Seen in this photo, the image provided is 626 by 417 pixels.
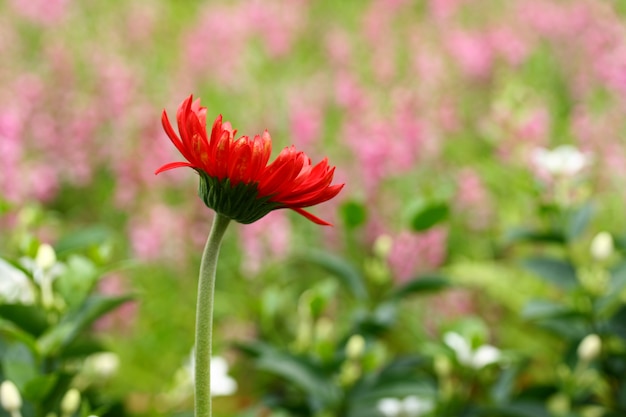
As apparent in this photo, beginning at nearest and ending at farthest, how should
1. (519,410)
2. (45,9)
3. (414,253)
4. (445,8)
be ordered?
(519,410), (414,253), (45,9), (445,8)

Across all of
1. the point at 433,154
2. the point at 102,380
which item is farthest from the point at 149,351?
the point at 433,154

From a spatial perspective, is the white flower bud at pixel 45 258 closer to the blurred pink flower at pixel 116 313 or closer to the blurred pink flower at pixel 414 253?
the blurred pink flower at pixel 414 253

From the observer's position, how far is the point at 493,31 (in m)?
3.32

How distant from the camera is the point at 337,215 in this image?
2.36 meters

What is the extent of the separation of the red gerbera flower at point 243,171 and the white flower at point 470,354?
0.61m

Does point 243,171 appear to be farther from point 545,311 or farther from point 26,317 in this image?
point 545,311

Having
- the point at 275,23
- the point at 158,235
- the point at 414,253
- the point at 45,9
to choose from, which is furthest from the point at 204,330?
the point at 45,9

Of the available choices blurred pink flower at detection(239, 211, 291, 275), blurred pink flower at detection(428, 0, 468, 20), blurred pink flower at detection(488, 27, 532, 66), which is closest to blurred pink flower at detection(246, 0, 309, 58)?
blurred pink flower at detection(428, 0, 468, 20)

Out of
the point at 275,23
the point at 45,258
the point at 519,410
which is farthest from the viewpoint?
the point at 275,23

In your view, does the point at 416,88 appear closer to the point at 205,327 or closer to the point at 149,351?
the point at 149,351

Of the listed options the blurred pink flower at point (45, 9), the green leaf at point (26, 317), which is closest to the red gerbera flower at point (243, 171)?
the green leaf at point (26, 317)

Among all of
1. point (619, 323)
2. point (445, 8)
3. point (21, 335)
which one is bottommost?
point (21, 335)

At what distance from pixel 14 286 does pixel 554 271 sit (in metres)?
0.72

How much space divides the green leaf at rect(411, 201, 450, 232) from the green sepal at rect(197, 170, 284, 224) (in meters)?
0.55
